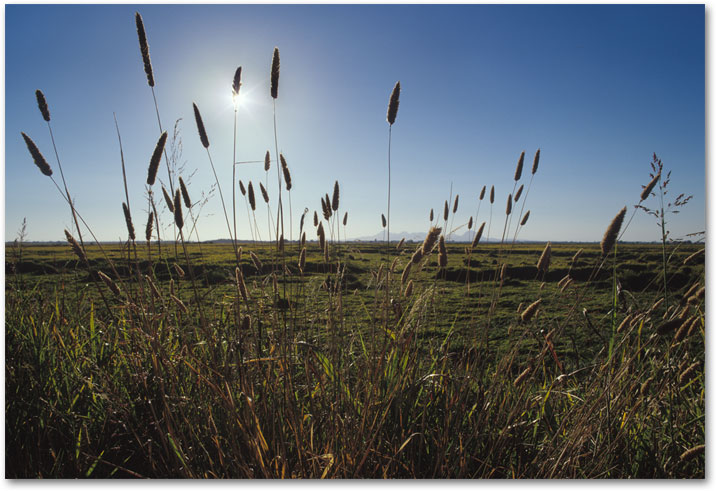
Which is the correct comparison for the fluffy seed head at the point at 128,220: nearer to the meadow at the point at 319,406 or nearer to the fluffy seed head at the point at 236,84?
the meadow at the point at 319,406

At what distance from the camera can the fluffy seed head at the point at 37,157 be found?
1.35 meters

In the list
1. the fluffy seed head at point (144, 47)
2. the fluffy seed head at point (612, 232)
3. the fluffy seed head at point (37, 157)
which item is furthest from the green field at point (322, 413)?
the fluffy seed head at point (144, 47)

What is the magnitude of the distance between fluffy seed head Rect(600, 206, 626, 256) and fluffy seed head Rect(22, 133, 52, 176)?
2.12 meters

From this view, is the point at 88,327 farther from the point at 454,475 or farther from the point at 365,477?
the point at 454,475

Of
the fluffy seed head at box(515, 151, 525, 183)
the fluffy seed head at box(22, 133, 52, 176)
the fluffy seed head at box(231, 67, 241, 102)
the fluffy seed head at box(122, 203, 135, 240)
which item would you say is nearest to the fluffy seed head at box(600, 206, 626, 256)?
the fluffy seed head at box(515, 151, 525, 183)

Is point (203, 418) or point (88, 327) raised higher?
point (88, 327)

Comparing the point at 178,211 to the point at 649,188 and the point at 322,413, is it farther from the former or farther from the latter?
the point at 649,188

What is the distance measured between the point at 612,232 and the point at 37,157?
85.1 inches

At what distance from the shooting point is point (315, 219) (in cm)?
197

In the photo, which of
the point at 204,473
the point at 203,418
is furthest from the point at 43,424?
the point at 204,473

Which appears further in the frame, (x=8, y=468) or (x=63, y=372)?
(x=63, y=372)

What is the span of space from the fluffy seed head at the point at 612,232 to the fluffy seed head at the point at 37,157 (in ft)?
6.95

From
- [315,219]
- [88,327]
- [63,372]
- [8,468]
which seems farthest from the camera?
[88,327]

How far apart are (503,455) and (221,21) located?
266cm
